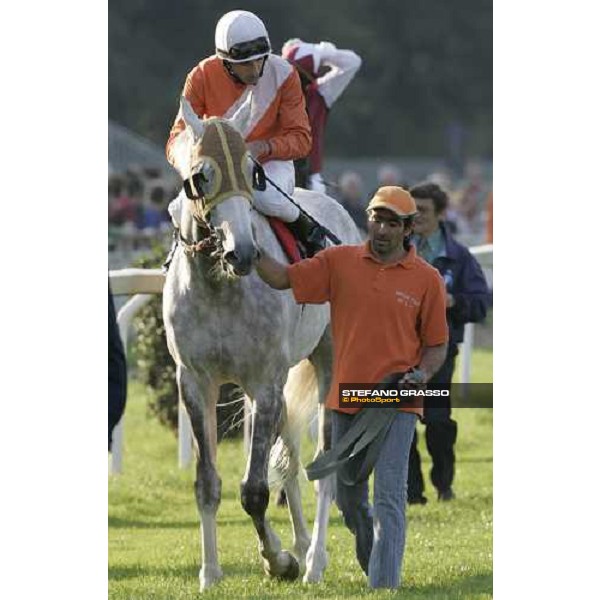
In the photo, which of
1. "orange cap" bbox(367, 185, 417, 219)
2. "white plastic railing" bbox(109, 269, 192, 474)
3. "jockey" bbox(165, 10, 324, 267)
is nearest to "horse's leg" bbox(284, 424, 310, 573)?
"white plastic railing" bbox(109, 269, 192, 474)

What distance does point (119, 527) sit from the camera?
10.1m

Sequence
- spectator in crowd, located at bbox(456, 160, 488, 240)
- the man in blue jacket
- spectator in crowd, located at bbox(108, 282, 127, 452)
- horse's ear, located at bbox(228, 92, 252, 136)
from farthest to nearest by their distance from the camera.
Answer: spectator in crowd, located at bbox(456, 160, 488, 240) < the man in blue jacket < horse's ear, located at bbox(228, 92, 252, 136) < spectator in crowd, located at bbox(108, 282, 127, 452)

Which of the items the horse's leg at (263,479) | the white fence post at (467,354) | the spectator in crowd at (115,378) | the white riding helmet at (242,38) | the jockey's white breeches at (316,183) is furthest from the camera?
the white fence post at (467,354)

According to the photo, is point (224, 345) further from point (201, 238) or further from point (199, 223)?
point (199, 223)

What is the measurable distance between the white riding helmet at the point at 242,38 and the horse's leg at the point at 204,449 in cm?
141

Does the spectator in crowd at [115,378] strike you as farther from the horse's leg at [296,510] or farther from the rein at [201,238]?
the horse's leg at [296,510]

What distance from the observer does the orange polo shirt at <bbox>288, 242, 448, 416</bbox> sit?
7.64 m

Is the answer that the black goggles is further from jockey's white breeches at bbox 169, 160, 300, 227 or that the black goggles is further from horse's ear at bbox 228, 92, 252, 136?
jockey's white breeches at bbox 169, 160, 300, 227

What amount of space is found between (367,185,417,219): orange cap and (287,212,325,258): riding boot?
122 cm

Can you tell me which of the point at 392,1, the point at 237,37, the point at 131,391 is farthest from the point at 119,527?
the point at 392,1

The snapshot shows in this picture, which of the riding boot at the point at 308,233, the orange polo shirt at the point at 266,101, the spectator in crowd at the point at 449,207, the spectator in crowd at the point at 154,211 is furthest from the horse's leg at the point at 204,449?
Result: the spectator in crowd at the point at 154,211

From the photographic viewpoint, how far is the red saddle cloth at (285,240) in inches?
340

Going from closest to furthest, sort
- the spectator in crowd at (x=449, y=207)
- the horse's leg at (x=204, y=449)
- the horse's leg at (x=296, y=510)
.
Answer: the horse's leg at (x=204, y=449), the horse's leg at (x=296, y=510), the spectator in crowd at (x=449, y=207)
